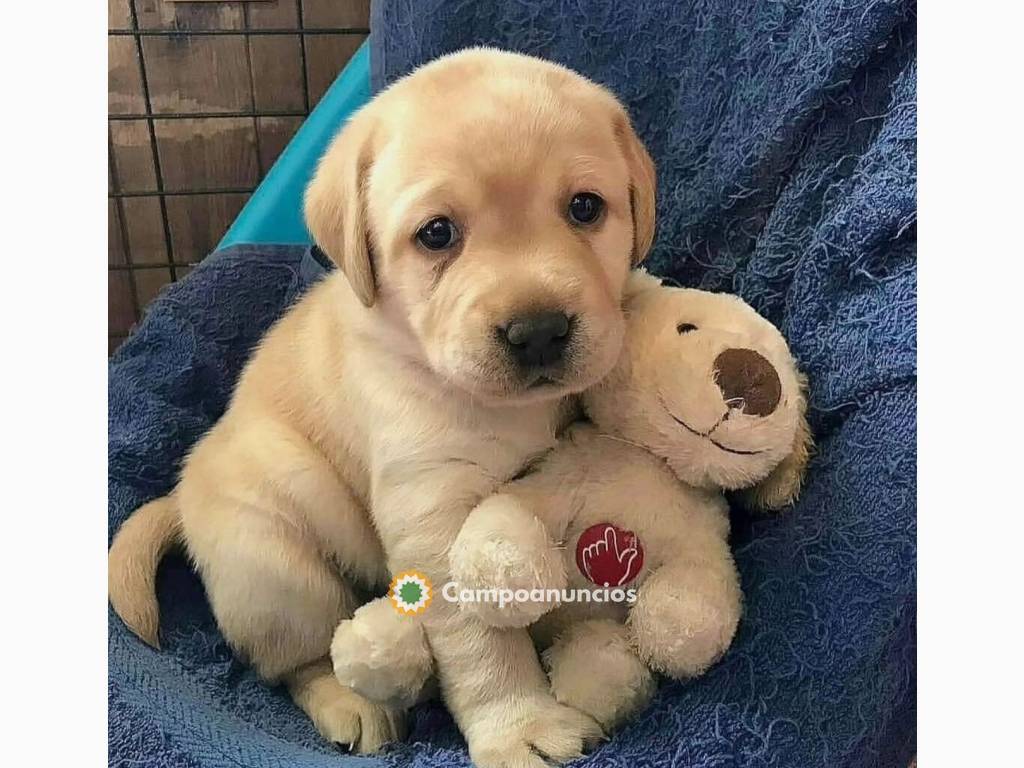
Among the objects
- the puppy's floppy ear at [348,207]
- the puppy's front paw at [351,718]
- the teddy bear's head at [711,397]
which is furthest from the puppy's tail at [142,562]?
the teddy bear's head at [711,397]

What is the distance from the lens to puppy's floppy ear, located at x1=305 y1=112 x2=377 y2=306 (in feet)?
4.70

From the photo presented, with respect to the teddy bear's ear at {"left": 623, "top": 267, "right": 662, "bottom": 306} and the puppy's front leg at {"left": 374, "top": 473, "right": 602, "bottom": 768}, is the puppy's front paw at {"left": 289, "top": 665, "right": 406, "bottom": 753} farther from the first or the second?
the teddy bear's ear at {"left": 623, "top": 267, "right": 662, "bottom": 306}

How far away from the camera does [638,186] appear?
1.46m

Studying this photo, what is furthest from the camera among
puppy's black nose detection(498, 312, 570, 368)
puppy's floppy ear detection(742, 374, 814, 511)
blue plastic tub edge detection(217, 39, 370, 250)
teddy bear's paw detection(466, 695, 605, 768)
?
blue plastic tub edge detection(217, 39, 370, 250)

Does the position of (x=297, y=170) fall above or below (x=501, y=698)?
above

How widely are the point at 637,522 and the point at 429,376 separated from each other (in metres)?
0.39

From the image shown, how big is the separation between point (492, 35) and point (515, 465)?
1163 mm

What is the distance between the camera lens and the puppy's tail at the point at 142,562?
1.68 metres

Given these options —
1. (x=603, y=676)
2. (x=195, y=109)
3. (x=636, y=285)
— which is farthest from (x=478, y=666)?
(x=195, y=109)

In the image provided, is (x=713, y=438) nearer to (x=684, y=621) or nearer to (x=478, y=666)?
(x=684, y=621)

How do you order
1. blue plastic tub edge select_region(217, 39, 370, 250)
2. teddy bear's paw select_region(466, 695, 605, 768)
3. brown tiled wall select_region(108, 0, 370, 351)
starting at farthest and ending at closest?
blue plastic tub edge select_region(217, 39, 370, 250) → brown tiled wall select_region(108, 0, 370, 351) → teddy bear's paw select_region(466, 695, 605, 768)

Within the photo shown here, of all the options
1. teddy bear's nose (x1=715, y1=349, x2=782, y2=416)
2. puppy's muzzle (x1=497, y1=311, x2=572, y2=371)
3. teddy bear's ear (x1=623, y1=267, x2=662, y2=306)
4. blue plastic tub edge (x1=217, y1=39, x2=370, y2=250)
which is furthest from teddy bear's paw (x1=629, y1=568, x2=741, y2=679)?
blue plastic tub edge (x1=217, y1=39, x2=370, y2=250)

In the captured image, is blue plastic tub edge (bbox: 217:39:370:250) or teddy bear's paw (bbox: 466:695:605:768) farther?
blue plastic tub edge (bbox: 217:39:370:250)
